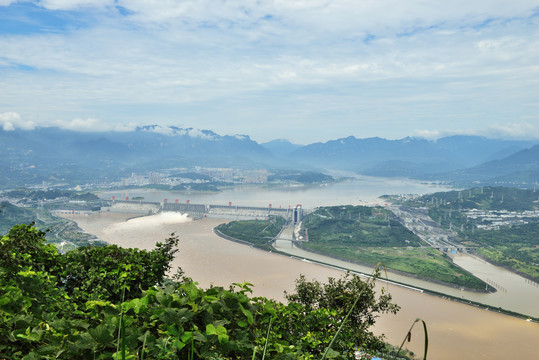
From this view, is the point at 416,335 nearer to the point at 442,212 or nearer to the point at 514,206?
the point at 442,212

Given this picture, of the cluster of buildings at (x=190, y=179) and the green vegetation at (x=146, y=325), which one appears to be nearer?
the green vegetation at (x=146, y=325)

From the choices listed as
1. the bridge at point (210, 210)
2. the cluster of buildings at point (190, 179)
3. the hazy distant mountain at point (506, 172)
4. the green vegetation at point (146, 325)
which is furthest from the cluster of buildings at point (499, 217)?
the cluster of buildings at point (190, 179)

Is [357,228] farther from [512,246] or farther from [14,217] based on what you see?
[14,217]

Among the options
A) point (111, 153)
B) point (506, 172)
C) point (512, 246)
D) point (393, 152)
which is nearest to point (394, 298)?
point (512, 246)

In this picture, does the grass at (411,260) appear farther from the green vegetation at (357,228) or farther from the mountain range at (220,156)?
the mountain range at (220,156)

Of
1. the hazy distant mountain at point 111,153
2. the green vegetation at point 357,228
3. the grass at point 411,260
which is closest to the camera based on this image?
the grass at point 411,260

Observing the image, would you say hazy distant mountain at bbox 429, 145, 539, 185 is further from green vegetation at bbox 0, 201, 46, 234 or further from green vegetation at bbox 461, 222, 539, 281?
green vegetation at bbox 0, 201, 46, 234
